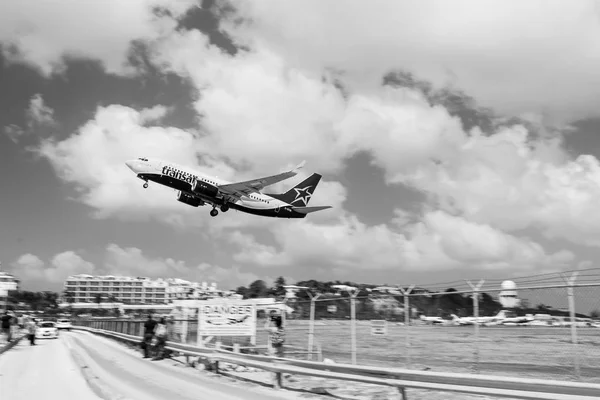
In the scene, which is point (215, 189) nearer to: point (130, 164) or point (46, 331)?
point (130, 164)

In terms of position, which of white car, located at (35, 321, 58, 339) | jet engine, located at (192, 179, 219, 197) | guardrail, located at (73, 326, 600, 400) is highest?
jet engine, located at (192, 179, 219, 197)

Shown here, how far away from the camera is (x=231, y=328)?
22047mm

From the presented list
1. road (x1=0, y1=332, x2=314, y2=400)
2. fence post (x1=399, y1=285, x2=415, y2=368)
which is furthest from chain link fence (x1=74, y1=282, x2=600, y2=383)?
road (x1=0, y1=332, x2=314, y2=400)

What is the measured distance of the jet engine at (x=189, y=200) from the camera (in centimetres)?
3627

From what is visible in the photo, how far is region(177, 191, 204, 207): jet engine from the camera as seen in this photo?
3627cm

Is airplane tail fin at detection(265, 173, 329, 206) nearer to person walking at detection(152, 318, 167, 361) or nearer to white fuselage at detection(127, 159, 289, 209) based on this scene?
white fuselage at detection(127, 159, 289, 209)

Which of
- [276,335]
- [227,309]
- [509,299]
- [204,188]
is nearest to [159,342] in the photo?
[227,309]

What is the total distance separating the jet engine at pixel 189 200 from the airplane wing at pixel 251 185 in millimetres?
2431

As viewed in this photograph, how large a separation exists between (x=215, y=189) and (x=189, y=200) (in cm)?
377

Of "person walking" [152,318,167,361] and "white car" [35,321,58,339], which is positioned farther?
"white car" [35,321,58,339]

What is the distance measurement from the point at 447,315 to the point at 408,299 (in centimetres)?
134

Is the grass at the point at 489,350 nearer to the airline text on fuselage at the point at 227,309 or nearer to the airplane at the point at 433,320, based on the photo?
the airplane at the point at 433,320

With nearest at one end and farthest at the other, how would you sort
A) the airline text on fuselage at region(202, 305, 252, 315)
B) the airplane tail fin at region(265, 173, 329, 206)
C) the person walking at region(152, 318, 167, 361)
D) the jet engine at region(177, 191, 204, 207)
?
the airline text on fuselage at region(202, 305, 252, 315) → the person walking at region(152, 318, 167, 361) → the jet engine at region(177, 191, 204, 207) → the airplane tail fin at region(265, 173, 329, 206)

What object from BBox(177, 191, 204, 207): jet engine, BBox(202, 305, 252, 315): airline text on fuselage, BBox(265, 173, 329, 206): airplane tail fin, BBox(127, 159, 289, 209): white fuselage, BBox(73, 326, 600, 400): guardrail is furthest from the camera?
BBox(265, 173, 329, 206): airplane tail fin
